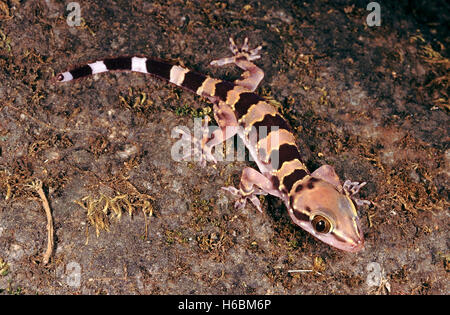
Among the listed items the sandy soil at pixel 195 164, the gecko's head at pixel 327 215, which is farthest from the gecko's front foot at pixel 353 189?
the gecko's head at pixel 327 215

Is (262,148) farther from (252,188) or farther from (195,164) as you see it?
(195,164)

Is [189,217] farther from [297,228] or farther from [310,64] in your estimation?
[310,64]

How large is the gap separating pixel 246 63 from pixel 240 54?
0.78 feet

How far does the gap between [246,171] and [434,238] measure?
9.07ft

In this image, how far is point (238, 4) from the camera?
22.5 ft

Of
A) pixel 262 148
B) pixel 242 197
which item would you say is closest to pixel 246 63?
pixel 262 148

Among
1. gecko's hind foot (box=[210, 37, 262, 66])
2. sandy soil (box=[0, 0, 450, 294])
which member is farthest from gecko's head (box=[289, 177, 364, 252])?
gecko's hind foot (box=[210, 37, 262, 66])

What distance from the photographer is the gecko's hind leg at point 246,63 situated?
6121mm

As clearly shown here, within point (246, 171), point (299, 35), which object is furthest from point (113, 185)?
point (299, 35)

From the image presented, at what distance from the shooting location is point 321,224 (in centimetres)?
466

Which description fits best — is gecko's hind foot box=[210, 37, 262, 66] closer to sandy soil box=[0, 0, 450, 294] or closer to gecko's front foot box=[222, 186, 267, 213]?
sandy soil box=[0, 0, 450, 294]

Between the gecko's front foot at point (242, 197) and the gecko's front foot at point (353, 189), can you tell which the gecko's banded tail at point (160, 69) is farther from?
the gecko's front foot at point (353, 189)

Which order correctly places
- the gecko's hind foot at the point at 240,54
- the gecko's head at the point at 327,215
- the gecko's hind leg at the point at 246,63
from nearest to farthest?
the gecko's head at the point at 327,215 < the gecko's hind leg at the point at 246,63 < the gecko's hind foot at the point at 240,54

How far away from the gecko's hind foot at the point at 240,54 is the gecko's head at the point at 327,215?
2.52 meters
